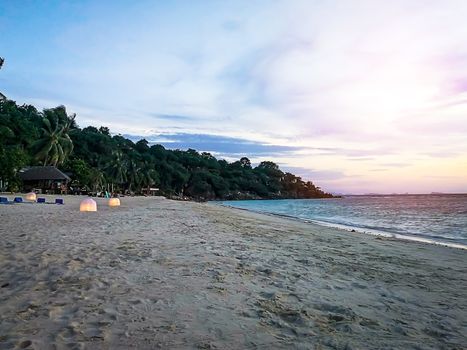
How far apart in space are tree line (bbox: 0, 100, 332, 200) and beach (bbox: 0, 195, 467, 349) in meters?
29.2

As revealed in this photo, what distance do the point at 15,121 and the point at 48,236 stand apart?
A: 4295 cm

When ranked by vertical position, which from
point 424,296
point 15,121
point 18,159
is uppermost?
point 15,121

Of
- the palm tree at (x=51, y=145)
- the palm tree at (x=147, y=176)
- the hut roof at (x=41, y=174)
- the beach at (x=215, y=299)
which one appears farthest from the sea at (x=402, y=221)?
the palm tree at (x=147, y=176)

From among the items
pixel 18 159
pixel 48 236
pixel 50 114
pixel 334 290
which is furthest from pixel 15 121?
pixel 334 290

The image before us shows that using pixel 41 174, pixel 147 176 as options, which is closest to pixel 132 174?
pixel 147 176

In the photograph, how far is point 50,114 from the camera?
51125 mm

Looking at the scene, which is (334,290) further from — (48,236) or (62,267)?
(48,236)

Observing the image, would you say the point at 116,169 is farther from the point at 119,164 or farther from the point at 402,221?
the point at 402,221

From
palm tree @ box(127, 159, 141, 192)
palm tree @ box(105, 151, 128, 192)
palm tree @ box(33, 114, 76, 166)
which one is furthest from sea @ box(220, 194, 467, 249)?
palm tree @ box(127, 159, 141, 192)

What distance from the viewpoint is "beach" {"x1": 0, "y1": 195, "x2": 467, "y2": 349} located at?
3.04m

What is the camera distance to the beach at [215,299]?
304 cm

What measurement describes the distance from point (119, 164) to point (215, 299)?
2769 inches

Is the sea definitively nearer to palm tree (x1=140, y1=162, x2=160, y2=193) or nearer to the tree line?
the tree line

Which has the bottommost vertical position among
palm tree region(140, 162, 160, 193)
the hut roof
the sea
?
the sea
